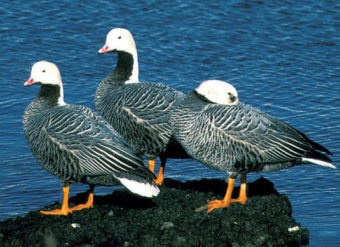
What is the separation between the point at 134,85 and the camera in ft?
32.8

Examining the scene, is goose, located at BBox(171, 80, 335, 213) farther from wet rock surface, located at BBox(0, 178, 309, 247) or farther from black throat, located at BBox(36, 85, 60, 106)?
black throat, located at BBox(36, 85, 60, 106)

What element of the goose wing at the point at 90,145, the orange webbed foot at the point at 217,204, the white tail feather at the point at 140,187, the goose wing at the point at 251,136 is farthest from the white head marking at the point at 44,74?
the orange webbed foot at the point at 217,204

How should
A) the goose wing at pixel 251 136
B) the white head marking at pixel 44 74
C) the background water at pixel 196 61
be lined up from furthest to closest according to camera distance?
the background water at pixel 196 61
the white head marking at pixel 44 74
the goose wing at pixel 251 136

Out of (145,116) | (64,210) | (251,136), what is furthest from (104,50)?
(251,136)

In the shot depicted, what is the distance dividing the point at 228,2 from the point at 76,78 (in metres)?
5.41

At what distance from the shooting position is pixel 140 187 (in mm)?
8219

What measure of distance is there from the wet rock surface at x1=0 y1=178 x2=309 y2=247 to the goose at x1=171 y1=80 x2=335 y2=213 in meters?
0.36

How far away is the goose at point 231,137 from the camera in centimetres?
851

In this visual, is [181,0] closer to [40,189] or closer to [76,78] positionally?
[76,78]

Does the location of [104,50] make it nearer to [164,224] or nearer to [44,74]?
[44,74]

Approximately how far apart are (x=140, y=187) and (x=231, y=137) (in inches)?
50.1

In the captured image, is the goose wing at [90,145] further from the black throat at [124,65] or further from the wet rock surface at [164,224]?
the black throat at [124,65]

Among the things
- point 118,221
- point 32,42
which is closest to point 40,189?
point 118,221

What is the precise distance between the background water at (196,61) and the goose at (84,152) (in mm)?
1135
